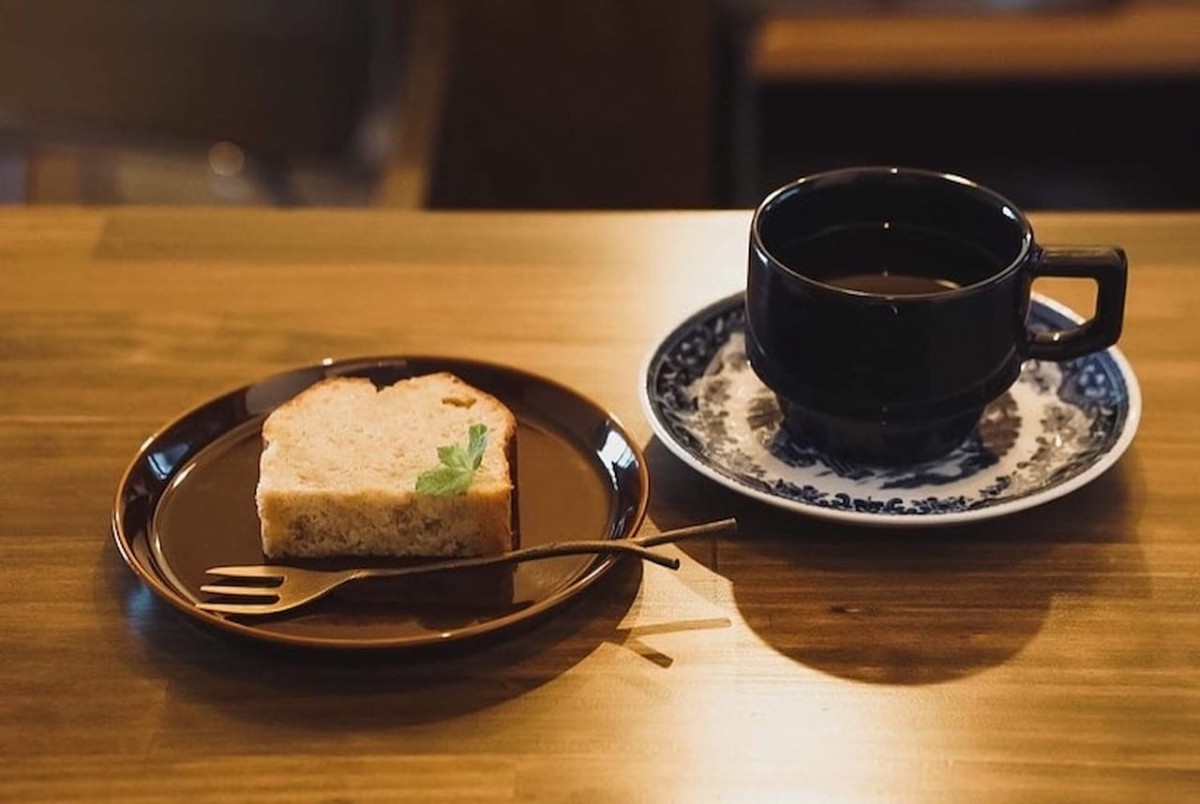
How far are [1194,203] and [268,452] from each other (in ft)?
5.40

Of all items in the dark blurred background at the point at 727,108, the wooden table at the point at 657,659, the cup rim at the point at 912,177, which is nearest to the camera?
the wooden table at the point at 657,659

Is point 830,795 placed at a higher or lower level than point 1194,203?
higher

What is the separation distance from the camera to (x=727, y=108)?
211 centimetres

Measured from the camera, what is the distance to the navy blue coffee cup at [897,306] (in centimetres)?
72

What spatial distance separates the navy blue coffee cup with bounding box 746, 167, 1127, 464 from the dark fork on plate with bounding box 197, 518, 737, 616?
0.13 m

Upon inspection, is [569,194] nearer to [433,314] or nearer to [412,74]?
[412,74]

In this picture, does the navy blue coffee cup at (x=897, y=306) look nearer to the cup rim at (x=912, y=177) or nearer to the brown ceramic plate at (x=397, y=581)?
the cup rim at (x=912, y=177)

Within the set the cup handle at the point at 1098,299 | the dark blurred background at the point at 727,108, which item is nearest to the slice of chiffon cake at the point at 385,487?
the cup handle at the point at 1098,299

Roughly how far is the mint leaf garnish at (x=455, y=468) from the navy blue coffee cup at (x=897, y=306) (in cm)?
16

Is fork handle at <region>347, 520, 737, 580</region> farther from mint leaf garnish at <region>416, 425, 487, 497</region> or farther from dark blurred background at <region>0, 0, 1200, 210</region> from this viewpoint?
dark blurred background at <region>0, 0, 1200, 210</region>

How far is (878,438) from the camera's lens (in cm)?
75

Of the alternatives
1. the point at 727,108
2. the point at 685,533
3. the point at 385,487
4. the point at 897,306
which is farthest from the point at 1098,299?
the point at 727,108

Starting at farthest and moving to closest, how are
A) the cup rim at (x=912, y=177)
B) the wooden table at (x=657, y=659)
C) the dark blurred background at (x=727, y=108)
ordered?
the dark blurred background at (x=727, y=108) < the cup rim at (x=912, y=177) < the wooden table at (x=657, y=659)

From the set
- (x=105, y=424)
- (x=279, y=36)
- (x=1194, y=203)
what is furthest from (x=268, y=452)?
(x=1194, y=203)
